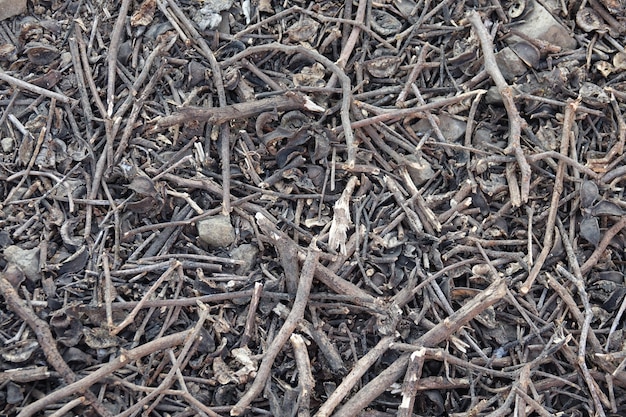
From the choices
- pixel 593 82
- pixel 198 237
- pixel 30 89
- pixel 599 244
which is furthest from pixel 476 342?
pixel 30 89

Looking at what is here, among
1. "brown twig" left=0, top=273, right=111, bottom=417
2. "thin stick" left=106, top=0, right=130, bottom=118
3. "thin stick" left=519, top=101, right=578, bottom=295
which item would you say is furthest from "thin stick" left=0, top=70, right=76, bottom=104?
"thin stick" left=519, top=101, right=578, bottom=295

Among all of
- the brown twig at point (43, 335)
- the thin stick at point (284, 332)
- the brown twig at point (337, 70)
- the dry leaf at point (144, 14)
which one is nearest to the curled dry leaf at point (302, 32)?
the brown twig at point (337, 70)

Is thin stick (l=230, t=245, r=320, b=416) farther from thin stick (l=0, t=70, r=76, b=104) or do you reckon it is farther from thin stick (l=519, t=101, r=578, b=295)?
thin stick (l=0, t=70, r=76, b=104)

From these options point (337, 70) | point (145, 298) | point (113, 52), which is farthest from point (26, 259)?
point (337, 70)

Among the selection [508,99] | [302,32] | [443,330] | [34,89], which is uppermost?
[34,89]

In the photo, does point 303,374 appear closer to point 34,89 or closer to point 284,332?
point 284,332

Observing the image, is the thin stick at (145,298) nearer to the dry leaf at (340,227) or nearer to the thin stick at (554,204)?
the dry leaf at (340,227)
